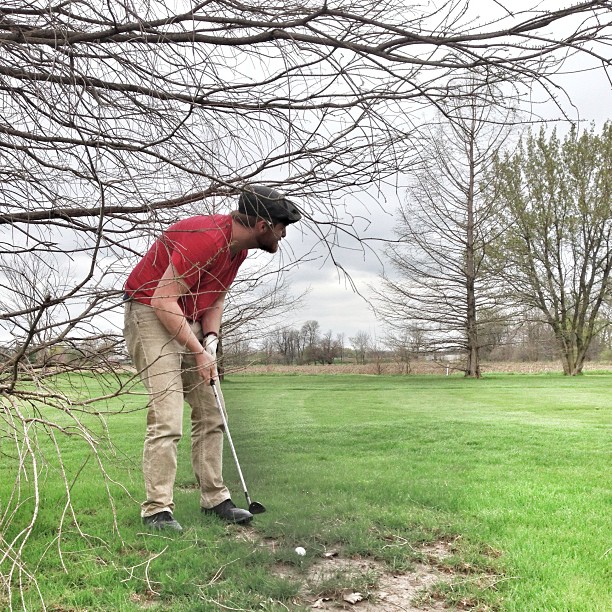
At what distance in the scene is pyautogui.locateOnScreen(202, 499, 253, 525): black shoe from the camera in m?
4.34

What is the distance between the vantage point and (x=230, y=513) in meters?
4.41

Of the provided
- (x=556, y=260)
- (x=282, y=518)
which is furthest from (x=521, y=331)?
(x=282, y=518)

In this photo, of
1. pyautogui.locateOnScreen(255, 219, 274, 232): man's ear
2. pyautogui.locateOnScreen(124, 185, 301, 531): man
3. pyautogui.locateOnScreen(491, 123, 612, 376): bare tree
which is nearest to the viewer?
pyautogui.locateOnScreen(124, 185, 301, 531): man

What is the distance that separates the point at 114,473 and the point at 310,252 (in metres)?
4.51

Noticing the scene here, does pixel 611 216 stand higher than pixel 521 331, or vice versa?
pixel 611 216

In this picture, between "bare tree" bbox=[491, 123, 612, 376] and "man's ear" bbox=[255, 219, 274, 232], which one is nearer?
"man's ear" bbox=[255, 219, 274, 232]

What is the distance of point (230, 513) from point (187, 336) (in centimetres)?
137

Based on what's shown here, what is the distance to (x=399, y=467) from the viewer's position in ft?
22.5

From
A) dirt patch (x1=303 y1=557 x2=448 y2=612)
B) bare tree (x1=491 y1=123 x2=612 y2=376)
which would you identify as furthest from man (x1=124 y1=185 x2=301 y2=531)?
bare tree (x1=491 y1=123 x2=612 y2=376)

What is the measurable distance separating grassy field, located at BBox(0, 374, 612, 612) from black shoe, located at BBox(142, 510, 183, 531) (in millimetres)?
89

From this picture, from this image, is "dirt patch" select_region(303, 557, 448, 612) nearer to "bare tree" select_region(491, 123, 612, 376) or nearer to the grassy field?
the grassy field

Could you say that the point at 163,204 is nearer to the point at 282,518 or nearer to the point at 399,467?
the point at 282,518

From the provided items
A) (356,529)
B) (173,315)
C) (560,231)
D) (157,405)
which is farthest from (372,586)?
(560,231)

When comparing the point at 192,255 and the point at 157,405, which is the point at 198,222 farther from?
the point at 157,405
